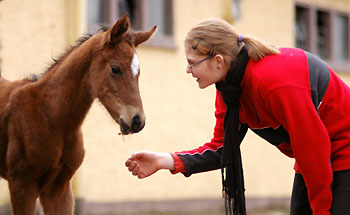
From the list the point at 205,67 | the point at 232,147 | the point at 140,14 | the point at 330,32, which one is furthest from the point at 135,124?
the point at 330,32

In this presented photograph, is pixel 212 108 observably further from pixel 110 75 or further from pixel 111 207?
pixel 110 75

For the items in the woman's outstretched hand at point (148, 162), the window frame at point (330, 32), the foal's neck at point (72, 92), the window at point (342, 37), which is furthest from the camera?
the window at point (342, 37)

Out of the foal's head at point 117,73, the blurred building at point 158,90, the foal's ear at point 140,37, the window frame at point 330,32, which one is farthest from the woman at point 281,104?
the window frame at point 330,32

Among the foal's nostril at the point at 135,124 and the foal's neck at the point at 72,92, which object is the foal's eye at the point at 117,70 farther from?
the foal's nostril at the point at 135,124

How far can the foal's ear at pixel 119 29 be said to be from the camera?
4733 mm

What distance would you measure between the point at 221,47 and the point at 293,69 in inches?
16.7

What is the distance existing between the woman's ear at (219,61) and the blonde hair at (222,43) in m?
0.02

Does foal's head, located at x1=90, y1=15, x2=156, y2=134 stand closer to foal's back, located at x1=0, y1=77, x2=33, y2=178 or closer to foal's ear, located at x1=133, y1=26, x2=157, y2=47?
foal's ear, located at x1=133, y1=26, x2=157, y2=47

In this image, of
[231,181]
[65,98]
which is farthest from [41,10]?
[231,181]

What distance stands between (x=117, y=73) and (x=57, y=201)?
111 centimetres

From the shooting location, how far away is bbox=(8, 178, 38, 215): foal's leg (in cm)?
475

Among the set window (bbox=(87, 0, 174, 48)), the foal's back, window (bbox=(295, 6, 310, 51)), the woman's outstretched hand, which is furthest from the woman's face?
window (bbox=(295, 6, 310, 51))

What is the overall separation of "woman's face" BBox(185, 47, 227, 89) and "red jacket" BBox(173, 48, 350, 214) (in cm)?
15

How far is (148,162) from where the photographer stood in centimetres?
419
